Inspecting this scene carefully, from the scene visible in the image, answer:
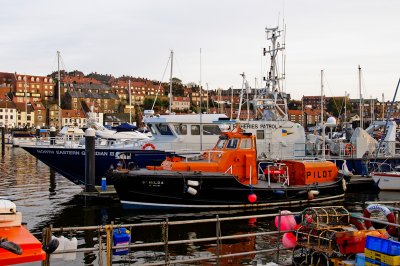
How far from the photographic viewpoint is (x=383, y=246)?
24.0 feet

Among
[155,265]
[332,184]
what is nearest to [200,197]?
[332,184]

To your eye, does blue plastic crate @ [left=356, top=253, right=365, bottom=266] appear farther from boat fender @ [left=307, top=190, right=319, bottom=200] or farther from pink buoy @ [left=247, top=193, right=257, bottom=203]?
boat fender @ [left=307, top=190, right=319, bottom=200]

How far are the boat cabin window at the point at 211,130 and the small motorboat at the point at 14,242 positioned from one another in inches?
750

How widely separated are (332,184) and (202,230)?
7.96 meters

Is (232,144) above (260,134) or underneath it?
underneath

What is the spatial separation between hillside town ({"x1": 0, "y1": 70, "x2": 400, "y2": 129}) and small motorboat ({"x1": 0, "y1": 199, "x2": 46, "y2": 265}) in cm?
10486

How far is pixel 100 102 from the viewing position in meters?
151

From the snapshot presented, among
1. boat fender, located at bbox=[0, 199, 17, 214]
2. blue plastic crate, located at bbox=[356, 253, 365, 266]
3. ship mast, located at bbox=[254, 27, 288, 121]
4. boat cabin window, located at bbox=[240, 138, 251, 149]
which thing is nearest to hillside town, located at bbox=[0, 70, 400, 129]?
ship mast, located at bbox=[254, 27, 288, 121]

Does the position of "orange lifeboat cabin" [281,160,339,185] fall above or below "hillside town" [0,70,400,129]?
below

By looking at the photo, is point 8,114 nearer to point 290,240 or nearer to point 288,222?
point 288,222

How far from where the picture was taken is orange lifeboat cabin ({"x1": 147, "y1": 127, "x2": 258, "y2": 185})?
1850cm

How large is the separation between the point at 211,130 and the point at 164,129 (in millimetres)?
2502

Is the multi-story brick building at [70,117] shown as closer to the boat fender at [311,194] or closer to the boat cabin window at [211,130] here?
the boat cabin window at [211,130]

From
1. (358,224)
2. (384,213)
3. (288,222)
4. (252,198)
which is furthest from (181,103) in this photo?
(384,213)
